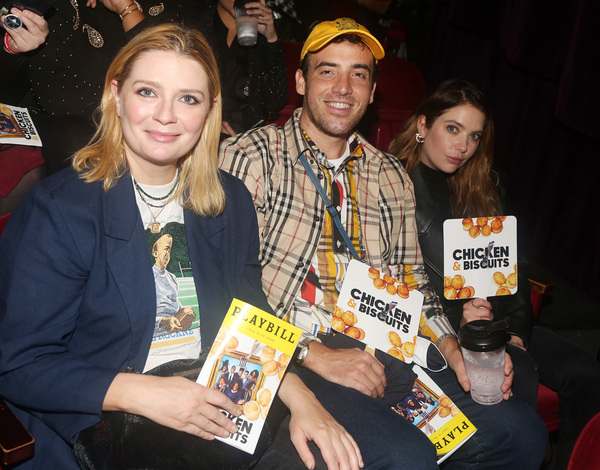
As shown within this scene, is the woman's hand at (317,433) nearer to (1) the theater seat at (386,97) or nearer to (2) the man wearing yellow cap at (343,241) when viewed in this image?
(2) the man wearing yellow cap at (343,241)

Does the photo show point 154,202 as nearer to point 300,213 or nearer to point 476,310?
point 300,213

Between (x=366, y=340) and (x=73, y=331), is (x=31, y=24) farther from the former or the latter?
(x=366, y=340)

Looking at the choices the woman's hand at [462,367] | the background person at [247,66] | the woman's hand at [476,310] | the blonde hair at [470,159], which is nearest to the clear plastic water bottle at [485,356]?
the woman's hand at [462,367]

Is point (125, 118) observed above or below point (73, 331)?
above

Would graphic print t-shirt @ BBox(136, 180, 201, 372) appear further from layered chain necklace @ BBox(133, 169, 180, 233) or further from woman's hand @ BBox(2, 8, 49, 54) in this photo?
woman's hand @ BBox(2, 8, 49, 54)

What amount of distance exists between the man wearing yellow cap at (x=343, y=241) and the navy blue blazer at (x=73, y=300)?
444mm

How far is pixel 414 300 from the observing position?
2098mm

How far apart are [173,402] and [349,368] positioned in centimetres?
74

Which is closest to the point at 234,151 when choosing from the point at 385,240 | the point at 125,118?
the point at 125,118

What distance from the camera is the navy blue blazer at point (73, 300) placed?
1340mm

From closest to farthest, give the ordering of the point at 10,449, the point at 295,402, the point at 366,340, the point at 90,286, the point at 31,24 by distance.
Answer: the point at 10,449, the point at 90,286, the point at 295,402, the point at 366,340, the point at 31,24

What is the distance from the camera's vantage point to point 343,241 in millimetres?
2195

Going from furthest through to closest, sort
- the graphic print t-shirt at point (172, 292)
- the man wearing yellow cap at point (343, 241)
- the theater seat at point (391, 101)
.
A: the theater seat at point (391, 101), the man wearing yellow cap at point (343, 241), the graphic print t-shirt at point (172, 292)

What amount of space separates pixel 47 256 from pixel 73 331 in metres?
0.27
